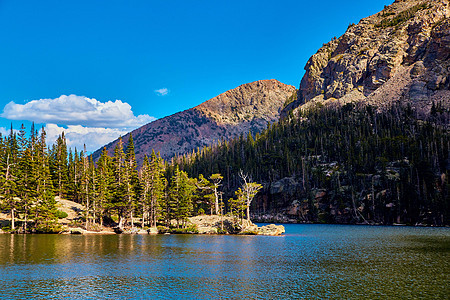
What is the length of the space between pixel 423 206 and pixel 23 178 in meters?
124

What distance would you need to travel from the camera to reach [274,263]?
47062 mm

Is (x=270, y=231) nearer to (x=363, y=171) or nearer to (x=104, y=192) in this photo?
(x=104, y=192)

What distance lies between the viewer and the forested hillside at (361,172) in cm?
13138

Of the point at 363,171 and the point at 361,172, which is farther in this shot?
the point at 361,172

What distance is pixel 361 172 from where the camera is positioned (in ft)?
488

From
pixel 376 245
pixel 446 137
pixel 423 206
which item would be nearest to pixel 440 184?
pixel 423 206

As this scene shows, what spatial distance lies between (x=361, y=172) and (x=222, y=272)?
122 meters

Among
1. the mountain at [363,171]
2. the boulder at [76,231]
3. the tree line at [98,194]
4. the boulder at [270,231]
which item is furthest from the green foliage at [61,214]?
the mountain at [363,171]

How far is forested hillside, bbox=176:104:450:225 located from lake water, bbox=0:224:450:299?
Result: 7695 cm

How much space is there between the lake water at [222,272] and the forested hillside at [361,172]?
252 ft

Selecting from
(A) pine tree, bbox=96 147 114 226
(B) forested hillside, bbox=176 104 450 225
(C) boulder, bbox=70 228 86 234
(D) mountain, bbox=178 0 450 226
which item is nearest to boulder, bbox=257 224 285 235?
(A) pine tree, bbox=96 147 114 226

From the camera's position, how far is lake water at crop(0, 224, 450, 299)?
31.9 metres

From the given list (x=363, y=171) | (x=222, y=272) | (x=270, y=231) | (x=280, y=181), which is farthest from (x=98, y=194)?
(x=363, y=171)

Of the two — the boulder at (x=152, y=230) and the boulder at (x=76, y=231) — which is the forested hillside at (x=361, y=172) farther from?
the boulder at (x=76, y=231)
